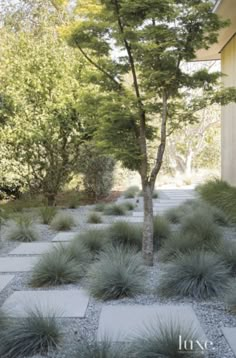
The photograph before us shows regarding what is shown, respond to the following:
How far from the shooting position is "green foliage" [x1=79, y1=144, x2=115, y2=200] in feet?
30.0

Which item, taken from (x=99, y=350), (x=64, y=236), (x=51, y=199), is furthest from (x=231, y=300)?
(x=51, y=199)

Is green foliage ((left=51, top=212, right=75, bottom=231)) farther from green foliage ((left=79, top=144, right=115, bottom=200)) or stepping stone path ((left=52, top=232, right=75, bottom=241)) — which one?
green foliage ((left=79, top=144, right=115, bottom=200))

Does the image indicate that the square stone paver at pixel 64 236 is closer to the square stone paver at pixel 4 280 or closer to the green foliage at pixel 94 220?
the green foliage at pixel 94 220

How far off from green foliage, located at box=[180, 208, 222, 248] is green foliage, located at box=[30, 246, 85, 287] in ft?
4.59

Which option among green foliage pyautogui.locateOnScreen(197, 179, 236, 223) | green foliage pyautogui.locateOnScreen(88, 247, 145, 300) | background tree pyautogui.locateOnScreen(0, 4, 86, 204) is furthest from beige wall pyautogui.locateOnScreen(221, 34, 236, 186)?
green foliage pyautogui.locateOnScreen(88, 247, 145, 300)

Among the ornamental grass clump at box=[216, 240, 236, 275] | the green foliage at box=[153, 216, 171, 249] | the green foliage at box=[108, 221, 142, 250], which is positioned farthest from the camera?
the green foliage at box=[153, 216, 171, 249]

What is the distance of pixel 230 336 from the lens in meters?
2.40

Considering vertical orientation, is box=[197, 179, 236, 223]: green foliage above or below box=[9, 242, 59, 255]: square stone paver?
above

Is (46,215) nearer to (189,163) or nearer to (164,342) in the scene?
(164,342)

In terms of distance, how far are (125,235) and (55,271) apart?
1.28 metres

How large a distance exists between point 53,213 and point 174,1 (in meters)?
4.11

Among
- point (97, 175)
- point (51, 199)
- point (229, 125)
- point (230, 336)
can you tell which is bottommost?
point (230, 336)

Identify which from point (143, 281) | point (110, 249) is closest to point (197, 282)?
point (143, 281)

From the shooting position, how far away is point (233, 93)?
4.01 metres
